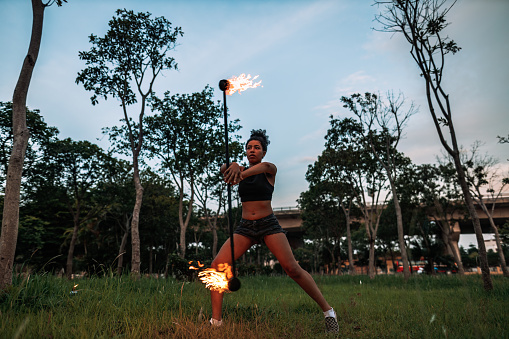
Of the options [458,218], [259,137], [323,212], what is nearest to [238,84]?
[259,137]

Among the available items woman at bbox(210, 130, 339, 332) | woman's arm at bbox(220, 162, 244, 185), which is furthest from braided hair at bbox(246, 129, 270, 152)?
woman's arm at bbox(220, 162, 244, 185)

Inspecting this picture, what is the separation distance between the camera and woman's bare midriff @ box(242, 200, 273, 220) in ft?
12.8

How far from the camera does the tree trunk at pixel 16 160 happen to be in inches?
175

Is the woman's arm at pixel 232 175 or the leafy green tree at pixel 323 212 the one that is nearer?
the woman's arm at pixel 232 175

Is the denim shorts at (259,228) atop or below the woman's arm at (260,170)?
below

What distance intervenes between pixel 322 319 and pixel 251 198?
2170 mm

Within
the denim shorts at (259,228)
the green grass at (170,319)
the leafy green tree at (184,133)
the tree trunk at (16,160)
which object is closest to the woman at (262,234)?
the denim shorts at (259,228)

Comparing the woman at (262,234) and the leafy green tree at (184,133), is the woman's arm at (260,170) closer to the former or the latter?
the woman at (262,234)

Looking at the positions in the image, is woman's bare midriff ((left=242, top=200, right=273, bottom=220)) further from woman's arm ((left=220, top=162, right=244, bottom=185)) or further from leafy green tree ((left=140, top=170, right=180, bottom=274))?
leafy green tree ((left=140, top=170, right=180, bottom=274))

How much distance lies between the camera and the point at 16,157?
467 centimetres

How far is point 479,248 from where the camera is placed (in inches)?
321

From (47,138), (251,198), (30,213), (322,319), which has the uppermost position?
(47,138)

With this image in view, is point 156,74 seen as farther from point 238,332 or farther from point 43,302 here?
point 238,332

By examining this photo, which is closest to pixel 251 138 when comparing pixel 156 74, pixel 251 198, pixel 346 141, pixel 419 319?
pixel 251 198
